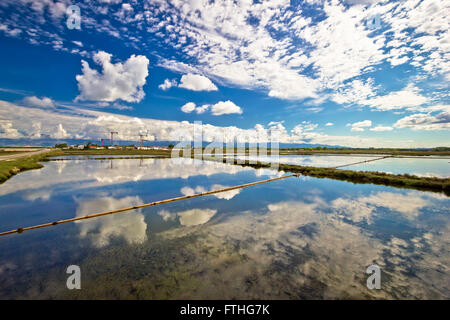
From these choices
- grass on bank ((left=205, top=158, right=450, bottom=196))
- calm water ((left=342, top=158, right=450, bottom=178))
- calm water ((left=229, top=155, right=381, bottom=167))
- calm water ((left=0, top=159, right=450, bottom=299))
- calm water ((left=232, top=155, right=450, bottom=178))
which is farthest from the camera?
calm water ((left=229, top=155, right=381, bottom=167))

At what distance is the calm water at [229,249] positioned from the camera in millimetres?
4891

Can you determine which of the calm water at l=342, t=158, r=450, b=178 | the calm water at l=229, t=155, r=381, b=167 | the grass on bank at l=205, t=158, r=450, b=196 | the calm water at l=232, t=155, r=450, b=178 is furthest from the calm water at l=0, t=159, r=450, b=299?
the calm water at l=229, t=155, r=381, b=167

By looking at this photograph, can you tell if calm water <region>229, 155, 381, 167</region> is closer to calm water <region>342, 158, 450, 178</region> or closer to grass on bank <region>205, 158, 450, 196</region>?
calm water <region>342, 158, 450, 178</region>

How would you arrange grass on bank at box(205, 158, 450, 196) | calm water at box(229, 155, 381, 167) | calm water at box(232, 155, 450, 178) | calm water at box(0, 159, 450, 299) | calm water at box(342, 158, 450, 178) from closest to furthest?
calm water at box(0, 159, 450, 299)
grass on bank at box(205, 158, 450, 196)
calm water at box(342, 158, 450, 178)
calm water at box(232, 155, 450, 178)
calm water at box(229, 155, 381, 167)

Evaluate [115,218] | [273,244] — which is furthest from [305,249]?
[115,218]

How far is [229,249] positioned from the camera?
6.82 metres

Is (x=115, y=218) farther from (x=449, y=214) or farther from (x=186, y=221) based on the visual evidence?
(x=449, y=214)

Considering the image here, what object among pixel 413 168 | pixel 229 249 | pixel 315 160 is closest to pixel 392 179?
pixel 413 168

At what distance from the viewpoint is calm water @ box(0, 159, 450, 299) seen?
193 inches

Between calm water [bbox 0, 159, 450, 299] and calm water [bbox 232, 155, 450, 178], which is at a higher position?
calm water [bbox 232, 155, 450, 178]

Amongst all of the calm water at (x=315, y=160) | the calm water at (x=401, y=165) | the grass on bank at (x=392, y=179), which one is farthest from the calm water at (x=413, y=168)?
the grass on bank at (x=392, y=179)

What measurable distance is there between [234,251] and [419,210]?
11989mm

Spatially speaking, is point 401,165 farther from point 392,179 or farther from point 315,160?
point 392,179

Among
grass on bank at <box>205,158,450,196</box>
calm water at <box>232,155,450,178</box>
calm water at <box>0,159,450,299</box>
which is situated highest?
calm water at <box>232,155,450,178</box>
